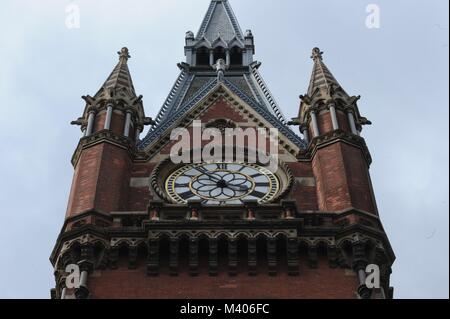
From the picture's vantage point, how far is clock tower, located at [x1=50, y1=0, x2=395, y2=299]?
26484 mm

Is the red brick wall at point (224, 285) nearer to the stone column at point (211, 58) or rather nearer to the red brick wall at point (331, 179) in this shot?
the red brick wall at point (331, 179)

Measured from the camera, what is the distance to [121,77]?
37344 millimetres

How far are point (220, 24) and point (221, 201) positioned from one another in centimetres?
2424

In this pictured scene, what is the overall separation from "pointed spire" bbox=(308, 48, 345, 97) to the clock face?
4.46 meters

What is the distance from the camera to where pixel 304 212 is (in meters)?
28.4

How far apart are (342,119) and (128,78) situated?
7.59 m

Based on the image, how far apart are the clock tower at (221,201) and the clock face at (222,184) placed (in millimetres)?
54

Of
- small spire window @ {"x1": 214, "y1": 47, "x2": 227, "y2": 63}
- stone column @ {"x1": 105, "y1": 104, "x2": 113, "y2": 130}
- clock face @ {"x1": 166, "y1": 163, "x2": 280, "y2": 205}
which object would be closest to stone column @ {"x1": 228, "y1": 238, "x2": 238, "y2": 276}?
clock face @ {"x1": 166, "y1": 163, "x2": 280, "y2": 205}

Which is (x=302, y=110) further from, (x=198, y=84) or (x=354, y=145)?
(x=198, y=84)

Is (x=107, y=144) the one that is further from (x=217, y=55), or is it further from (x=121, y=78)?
(x=217, y=55)

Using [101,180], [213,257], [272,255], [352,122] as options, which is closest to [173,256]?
[213,257]

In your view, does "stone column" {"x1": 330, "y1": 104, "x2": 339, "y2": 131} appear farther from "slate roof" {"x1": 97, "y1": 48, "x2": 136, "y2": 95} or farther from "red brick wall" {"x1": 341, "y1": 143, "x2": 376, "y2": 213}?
"slate roof" {"x1": 97, "y1": 48, "x2": 136, "y2": 95}

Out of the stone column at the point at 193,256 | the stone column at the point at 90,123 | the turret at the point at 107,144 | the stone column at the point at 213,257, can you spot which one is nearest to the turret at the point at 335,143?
the stone column at the point at 213,257
